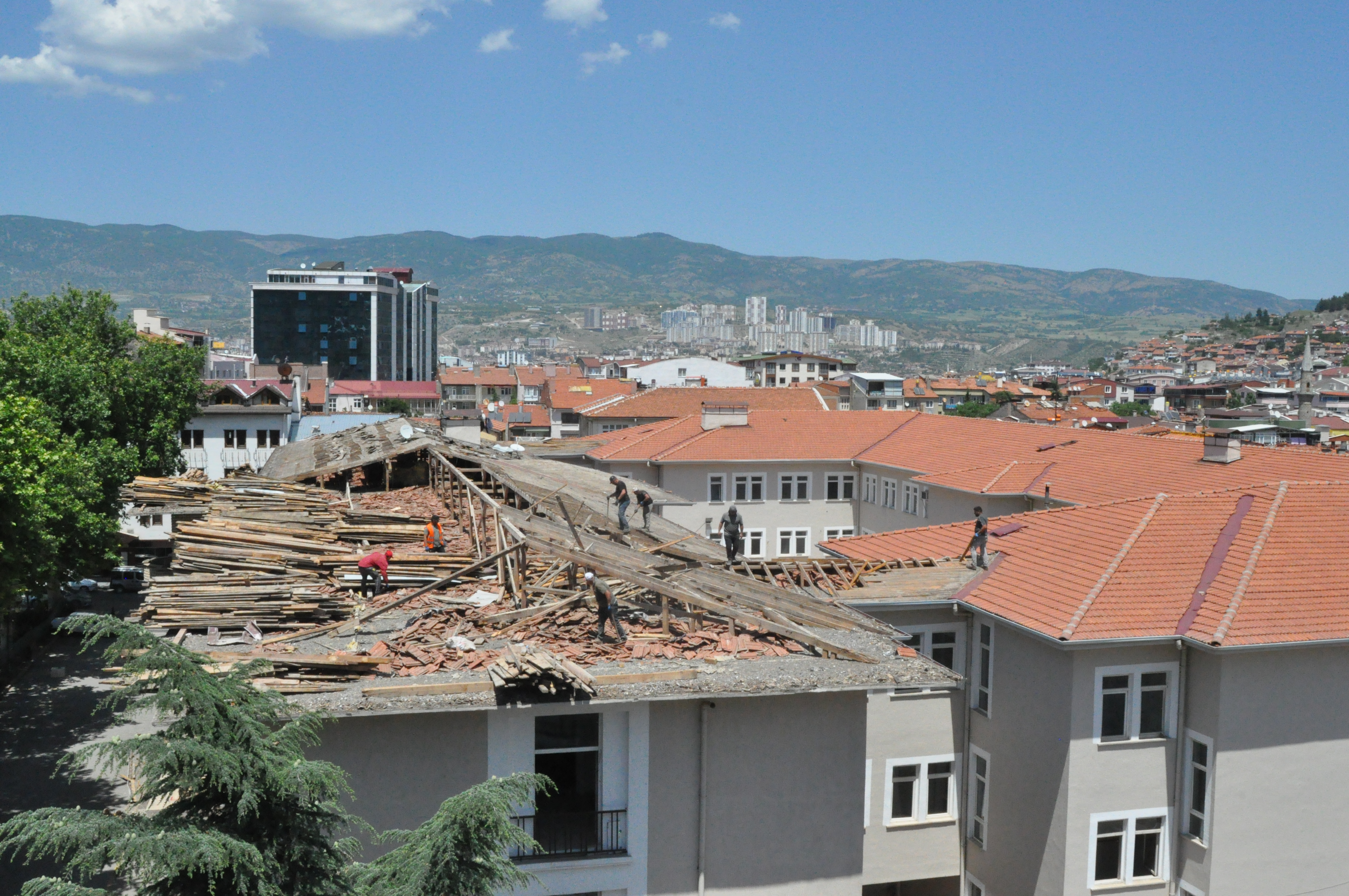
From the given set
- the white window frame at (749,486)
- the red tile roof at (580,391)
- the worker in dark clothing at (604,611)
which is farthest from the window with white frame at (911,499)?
the red tile roof at (580,391)

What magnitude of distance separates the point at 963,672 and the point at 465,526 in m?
10.1

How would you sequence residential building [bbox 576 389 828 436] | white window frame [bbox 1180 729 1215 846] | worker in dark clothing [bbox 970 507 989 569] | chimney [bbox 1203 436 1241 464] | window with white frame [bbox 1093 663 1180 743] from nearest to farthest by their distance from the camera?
white window frame [bbox 1180 729 1215 846]
window with white frame [bbox 1093 663 1180 743]
worker in dark clothing [bbox 970 507 989 569]
chimney [bbox 1203 436 1241 464]
residential building [bbox 576 389 828 436]

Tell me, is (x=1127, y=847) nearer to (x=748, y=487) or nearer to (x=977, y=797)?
(x=977, y=797)

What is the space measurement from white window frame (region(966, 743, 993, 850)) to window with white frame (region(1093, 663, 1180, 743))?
2.55m

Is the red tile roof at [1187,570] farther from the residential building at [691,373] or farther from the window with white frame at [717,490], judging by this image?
the residential building at [691,373]

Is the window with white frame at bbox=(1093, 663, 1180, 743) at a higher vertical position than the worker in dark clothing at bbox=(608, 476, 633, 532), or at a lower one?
lower

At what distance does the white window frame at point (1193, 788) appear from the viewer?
54.2 ft

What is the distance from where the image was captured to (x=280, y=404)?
5747 cm

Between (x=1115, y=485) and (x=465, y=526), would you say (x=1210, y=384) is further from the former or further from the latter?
(x=465, y=526)

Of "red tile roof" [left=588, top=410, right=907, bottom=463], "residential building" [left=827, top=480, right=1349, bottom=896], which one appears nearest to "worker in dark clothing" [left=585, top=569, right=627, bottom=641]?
"residential building" [left=827, top=480, right=1349, bottom=896]

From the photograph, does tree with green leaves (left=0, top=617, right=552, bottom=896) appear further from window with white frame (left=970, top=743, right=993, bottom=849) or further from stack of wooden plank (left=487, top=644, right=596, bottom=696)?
window with white frame (left=970, top=743, right=993, bottom=849)

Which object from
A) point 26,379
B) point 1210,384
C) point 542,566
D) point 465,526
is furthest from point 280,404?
point 1210,384

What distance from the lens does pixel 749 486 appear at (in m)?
45.5

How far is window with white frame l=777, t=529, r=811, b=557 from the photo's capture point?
45.6m
